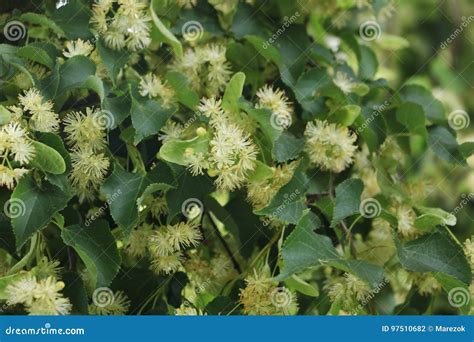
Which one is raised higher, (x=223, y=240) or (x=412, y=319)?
(x=412, y=319)

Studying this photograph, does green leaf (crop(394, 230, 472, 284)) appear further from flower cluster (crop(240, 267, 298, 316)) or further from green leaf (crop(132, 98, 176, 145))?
green leaf (crop(132, 98, 176, 145))

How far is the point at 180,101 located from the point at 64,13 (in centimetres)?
19

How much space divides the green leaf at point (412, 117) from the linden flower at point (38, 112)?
1.69 ft

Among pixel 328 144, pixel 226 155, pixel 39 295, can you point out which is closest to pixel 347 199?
pixel 328 144

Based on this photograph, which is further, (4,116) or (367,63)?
(367,63)

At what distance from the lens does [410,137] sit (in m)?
1.25

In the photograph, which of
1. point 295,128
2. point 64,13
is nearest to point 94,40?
point 64,13

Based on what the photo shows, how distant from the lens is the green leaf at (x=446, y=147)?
3.96 ft

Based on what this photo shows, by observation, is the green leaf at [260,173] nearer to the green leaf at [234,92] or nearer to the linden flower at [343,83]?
the green leaf at [234,92]

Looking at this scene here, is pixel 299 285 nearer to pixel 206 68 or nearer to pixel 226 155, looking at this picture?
pixel 226 155

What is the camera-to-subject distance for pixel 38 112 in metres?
0.94

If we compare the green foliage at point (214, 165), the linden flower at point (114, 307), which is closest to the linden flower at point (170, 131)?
the green foliage at point (214, 165)

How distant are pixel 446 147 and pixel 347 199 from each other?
248 millimetres

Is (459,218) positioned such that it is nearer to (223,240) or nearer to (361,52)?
(361,52)
